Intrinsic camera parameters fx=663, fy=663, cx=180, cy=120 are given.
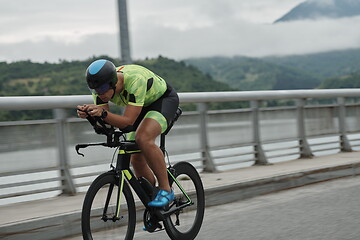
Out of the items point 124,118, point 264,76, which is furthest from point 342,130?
point 264,76

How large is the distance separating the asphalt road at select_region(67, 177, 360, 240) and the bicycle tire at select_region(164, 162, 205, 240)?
7.7 inches

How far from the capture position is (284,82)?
56531 mm

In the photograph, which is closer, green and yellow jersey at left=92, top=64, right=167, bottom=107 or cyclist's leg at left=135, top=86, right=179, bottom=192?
green and yellow jersey at left=92, top=64, right=167, bottom=107

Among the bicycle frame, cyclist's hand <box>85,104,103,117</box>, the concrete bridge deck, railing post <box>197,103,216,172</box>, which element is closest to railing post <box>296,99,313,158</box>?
the concrete bridge deck

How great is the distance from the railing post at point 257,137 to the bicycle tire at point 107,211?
5976 millimetres

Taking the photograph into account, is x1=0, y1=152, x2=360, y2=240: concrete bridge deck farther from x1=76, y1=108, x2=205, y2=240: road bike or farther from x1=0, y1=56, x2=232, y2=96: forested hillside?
x1=0, y1=56, x2=232, y2=96: forested hillside

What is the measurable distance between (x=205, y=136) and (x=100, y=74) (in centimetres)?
532

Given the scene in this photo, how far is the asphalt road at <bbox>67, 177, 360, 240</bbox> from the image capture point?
609 centimetres

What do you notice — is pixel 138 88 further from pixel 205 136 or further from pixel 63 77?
pixel 63 77

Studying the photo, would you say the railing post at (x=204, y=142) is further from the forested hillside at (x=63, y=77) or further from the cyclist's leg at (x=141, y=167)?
the forested hillside at (x=63, y=77)

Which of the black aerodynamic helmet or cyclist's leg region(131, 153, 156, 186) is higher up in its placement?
the black aerodynamic helmet

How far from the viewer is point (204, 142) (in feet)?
32.8

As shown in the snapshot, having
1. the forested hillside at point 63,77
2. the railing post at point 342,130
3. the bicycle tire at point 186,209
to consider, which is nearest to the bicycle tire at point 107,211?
the bicycle tire at point 186,209

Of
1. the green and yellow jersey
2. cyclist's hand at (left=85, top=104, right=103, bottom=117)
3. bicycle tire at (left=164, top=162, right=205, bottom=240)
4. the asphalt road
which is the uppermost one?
the green and yellow jersey
